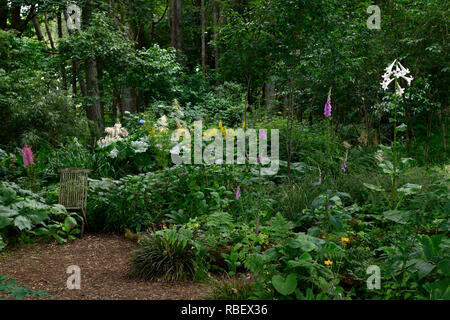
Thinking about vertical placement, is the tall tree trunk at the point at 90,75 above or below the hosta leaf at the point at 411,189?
above

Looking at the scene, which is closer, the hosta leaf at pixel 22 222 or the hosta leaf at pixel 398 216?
the hosta leaf at pixel 398 216

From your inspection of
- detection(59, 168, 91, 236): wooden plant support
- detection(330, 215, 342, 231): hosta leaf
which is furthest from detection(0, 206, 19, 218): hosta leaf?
detection(330, 215, 342, 231): hosta leaf

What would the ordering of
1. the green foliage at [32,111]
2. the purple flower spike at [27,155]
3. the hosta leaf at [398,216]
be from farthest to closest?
the green foliage at [32,111] → the purple flower spike at [27,155] → the hosta leaf at [398,216]

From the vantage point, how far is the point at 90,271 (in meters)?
4.09

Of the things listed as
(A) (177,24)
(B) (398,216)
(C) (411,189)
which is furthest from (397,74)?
(A) (177,24)

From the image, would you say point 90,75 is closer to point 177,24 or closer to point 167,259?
point 177,24

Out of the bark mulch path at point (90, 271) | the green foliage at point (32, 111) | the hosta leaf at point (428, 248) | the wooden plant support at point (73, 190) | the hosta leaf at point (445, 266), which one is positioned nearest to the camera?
the hosta leaf at point (445, 266)

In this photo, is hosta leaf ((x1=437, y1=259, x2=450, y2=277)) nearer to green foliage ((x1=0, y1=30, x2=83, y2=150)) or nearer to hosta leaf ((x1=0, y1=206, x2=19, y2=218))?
hosta leaf ((x1=0, y1=206, x2=19, y2=218))

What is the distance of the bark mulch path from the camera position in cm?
334

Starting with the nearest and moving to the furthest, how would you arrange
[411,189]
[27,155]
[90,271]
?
[411,189]
[90,271]
[27,155]

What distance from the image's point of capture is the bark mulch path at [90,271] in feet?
11.0

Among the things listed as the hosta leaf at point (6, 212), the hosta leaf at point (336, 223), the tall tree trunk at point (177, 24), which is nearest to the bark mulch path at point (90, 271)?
the hosta leaf at point (6, 212)

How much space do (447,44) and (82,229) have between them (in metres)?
7.49

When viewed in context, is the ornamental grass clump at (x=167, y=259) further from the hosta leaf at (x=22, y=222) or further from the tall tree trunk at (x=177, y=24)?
the tall tree trunk at (x=177, y=24)
